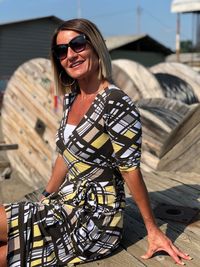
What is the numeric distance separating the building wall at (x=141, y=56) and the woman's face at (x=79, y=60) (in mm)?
27395

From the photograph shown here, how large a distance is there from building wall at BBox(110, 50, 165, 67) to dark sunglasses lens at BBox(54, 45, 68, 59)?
27345mm

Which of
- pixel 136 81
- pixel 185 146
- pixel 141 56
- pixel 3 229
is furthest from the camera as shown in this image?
pixel 141 56

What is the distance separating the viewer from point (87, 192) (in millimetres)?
2570

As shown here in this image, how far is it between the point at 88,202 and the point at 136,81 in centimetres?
917

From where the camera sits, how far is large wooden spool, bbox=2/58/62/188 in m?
8.27

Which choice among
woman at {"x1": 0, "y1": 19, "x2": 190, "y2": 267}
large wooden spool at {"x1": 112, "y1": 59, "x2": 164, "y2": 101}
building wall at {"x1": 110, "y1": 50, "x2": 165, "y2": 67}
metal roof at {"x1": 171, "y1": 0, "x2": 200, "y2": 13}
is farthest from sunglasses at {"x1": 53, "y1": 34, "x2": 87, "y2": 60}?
building wall at {"x1": 110, "y1": 50, "x2": 165, "y2": 67}

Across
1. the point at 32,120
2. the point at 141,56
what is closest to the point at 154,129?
the point at 32,120

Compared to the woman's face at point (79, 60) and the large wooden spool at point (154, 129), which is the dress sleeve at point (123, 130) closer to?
the woman's face at point (79, 60)

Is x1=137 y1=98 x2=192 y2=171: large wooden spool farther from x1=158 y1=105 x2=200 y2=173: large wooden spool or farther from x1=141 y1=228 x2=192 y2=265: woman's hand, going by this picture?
x1=141 y1=228 x2=192 y2=265: woman's hand

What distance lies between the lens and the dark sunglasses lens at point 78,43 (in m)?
2.50

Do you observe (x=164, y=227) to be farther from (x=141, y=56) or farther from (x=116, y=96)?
(x=141, y=56)

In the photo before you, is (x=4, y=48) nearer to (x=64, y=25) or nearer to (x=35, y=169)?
(x=35, y=169)

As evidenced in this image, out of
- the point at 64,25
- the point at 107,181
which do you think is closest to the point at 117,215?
the point at 107,181

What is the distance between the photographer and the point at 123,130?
243 centimetres
